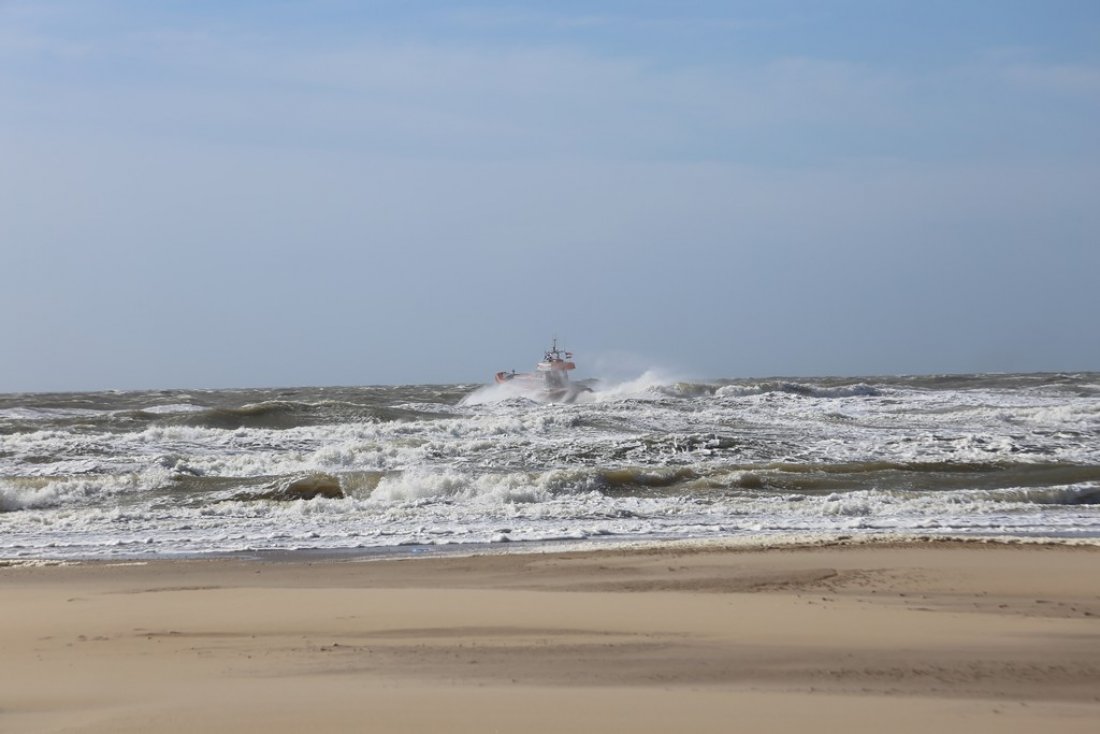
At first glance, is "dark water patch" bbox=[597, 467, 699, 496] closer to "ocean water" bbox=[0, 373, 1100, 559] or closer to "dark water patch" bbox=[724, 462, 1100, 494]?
"ocean water" bbox=[0, 373, 1100, 559]

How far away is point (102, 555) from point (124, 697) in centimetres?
704

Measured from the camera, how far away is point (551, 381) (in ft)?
158

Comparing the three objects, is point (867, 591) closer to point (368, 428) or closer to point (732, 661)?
point (732, 661)

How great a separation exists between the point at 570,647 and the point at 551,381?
135 feet

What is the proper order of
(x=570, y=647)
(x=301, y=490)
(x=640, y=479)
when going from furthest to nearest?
(x=640, y=479) < (x=301, y=490) < (x=570, y=647)

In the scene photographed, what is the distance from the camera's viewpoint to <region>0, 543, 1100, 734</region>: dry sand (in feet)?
17.4

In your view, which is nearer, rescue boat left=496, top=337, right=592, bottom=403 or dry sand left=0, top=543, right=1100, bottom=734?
dry sand left=0, top=543, right=1100, bottom=734

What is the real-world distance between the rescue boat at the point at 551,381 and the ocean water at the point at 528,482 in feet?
55.0

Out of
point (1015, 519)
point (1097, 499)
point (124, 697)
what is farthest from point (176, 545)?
point (1097, 499)

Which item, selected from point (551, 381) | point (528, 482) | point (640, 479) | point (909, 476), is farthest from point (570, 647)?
point (551, 381)

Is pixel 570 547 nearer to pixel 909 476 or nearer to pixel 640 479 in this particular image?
pixel 640 479

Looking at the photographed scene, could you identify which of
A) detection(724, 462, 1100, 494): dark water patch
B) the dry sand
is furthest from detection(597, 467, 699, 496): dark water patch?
the dry sand

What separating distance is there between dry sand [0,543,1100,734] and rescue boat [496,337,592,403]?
36.7 meters

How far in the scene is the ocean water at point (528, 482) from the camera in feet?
43.8
